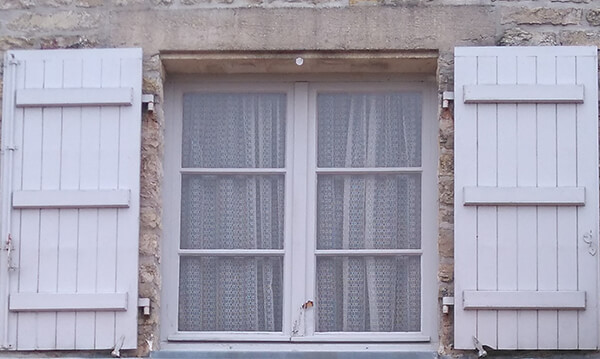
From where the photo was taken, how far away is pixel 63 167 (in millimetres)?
5988

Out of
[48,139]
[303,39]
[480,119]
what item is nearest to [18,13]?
[48,139]

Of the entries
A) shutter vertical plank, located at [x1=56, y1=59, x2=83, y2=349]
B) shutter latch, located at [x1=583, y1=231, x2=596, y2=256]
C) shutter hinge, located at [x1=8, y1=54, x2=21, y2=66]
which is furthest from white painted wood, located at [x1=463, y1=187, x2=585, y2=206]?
shutter hinge, located at [x1=8, y1=54, x2=21, y2=66]

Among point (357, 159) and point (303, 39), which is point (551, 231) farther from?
point (303, 39)

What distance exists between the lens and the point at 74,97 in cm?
602

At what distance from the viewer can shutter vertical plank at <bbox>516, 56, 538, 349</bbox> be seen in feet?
19.0

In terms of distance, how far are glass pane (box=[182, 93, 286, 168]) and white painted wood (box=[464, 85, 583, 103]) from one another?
0.93 m

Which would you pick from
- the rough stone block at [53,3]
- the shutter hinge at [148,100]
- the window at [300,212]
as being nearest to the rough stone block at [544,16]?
the window at [300,212]

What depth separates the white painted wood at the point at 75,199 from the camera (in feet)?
19.4

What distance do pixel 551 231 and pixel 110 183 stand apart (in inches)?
76.2

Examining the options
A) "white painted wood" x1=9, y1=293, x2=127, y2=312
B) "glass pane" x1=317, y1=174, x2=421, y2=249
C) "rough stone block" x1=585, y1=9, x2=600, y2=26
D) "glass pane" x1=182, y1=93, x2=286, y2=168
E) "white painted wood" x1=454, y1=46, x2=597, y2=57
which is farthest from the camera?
"glass pane" x1=182, y1=93, x2=286, y2=168

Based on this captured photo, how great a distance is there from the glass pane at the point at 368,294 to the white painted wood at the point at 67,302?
0.93m

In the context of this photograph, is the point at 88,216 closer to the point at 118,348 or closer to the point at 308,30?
the point at 118,348

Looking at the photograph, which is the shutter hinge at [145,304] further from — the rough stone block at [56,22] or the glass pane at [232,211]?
the rough stone block at [56,22]

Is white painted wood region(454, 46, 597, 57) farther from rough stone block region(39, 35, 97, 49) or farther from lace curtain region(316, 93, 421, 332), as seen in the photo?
rough stone block region(39, 35, 97, 49)
